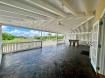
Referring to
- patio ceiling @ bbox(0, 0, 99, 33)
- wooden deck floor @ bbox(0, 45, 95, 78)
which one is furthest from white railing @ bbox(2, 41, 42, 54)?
patio ceiling @ bbox(0, 0, 99, 33)

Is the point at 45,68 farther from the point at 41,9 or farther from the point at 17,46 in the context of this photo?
the point at 17,46

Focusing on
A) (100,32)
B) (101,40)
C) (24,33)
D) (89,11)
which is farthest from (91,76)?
(24,33)

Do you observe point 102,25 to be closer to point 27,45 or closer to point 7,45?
point 7,45

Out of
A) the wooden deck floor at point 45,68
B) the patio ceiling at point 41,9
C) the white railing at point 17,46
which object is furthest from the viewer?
the white railing at point 17,46

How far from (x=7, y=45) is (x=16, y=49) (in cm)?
94

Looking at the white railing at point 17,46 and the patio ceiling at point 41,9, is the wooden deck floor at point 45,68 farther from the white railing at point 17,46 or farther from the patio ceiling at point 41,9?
the patio ceiling at point 41,9

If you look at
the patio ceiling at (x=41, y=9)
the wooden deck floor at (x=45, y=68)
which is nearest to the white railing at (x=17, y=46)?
the wooden deck floor at (x=45, y=68)

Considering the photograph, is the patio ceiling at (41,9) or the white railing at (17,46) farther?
the white railing at (17,46)

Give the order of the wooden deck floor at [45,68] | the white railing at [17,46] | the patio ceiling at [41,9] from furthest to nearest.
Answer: the white railing at [17,46] < the wooden deck floor at [45,68] < the patio ceiling at [41,9]

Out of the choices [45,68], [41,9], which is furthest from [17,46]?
[41,9]

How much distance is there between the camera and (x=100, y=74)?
3.78m

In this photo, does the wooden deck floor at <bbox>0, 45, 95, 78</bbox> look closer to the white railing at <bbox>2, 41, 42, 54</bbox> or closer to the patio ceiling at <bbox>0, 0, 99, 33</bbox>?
the white railing at <bbox>2, 41, 42, 54</bbox>

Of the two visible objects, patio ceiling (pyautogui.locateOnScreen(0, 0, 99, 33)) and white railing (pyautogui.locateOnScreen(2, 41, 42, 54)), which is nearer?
patio ceiling (pyautogui.locateOnScreen(0, 0, 99, 33))

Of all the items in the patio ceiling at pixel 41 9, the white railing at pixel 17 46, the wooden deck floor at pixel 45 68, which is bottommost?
the wooden deck floor at pixel 45 68
